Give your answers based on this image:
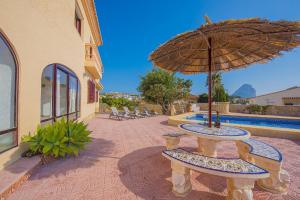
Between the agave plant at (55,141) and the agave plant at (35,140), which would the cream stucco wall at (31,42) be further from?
the agave plant at (55,141)

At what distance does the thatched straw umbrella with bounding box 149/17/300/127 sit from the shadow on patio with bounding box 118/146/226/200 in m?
1.69

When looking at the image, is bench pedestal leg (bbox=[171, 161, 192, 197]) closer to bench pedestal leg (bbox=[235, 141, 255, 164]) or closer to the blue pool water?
bench pedestal leg (bbox=[235, 141, 255, 164])

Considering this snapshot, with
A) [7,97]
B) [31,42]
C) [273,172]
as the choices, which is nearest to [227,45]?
[273,172]

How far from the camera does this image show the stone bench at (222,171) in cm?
215

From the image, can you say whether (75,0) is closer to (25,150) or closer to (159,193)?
(25,150)

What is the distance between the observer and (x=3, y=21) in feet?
10.1

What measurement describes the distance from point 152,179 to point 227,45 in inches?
163

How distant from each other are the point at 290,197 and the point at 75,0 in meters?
10.8

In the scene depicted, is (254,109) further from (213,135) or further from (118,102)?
(213,135)

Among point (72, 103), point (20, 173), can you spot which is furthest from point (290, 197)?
point (72, 103)

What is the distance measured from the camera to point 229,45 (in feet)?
13.9

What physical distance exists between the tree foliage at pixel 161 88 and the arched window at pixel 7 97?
13475mm

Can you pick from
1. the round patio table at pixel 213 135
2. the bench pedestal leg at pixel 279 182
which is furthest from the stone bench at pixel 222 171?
the bench pedestal leg at pixel 279 182

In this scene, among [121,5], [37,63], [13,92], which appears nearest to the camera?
[13,92]
